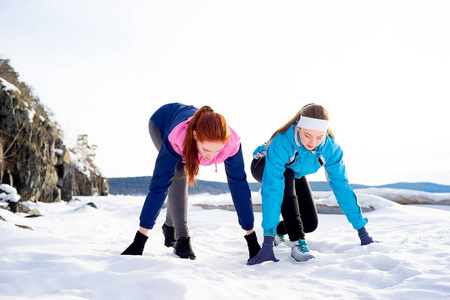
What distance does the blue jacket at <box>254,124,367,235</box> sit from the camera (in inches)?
95.5

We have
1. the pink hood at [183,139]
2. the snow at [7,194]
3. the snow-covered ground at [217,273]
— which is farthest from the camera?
the snow at [7,194]

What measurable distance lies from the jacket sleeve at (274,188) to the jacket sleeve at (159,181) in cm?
72

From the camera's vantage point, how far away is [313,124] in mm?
2357

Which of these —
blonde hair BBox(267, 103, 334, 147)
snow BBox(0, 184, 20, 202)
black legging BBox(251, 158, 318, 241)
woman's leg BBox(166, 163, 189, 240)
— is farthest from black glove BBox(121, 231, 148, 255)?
snow BBox(0, 184, 20, 202)

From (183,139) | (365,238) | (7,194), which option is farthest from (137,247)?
(7,194)

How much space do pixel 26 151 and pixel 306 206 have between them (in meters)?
11.0

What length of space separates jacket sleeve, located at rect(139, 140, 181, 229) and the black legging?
36.4 inches

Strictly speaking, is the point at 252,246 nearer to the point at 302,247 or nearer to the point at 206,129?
the point at 302,247

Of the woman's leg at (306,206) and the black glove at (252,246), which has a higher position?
the woman's leg at (306,206)

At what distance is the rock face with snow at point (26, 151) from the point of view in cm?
1030

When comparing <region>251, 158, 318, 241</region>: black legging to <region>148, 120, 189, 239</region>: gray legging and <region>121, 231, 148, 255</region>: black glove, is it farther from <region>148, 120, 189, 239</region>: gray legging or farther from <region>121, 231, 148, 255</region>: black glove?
<region>121, 231, 148, 255</region>: black glove

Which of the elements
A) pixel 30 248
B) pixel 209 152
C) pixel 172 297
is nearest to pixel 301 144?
pixel 209 152

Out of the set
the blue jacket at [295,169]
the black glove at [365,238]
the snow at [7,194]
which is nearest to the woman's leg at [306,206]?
the blue jacket at [295,169]

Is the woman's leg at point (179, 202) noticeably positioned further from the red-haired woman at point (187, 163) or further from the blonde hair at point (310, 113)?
the blonde hair at point (310, 113)
